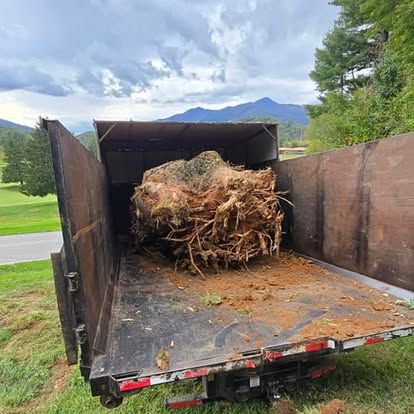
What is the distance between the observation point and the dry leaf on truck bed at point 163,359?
1.69 m

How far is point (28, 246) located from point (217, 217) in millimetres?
8957

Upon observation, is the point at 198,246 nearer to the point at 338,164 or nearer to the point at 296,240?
the point at 296,240

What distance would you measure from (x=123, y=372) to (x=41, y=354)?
1.86 metres

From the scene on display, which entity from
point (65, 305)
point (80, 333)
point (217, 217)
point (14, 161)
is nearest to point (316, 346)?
point (80, 333)

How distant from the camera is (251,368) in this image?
1.79 m

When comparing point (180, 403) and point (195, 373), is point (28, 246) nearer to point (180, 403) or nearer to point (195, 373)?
point (180, 403)

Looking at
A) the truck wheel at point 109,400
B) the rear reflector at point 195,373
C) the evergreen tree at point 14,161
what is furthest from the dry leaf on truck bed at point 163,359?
the evergreen tree at point 14,161

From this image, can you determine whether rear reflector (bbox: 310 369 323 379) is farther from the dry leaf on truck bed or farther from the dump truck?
the dry leaf on truck bed

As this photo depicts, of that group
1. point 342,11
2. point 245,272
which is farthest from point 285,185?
point 342,11

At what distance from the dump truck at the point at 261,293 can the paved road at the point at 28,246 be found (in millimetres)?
5734

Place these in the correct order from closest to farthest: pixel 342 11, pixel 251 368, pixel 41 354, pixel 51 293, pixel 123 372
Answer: pixel 123 372, pixel 251 368, pixel 41 354, pixel 51 293, pixel 342 11

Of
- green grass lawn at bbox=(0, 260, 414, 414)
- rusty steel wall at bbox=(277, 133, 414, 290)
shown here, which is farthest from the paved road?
rusty steel wall at bbox=(277, 133, 414, 290)

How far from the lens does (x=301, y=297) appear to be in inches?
104

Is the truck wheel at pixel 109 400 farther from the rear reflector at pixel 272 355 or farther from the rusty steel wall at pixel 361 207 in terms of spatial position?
the rusty steel wall at pixel 361 207
